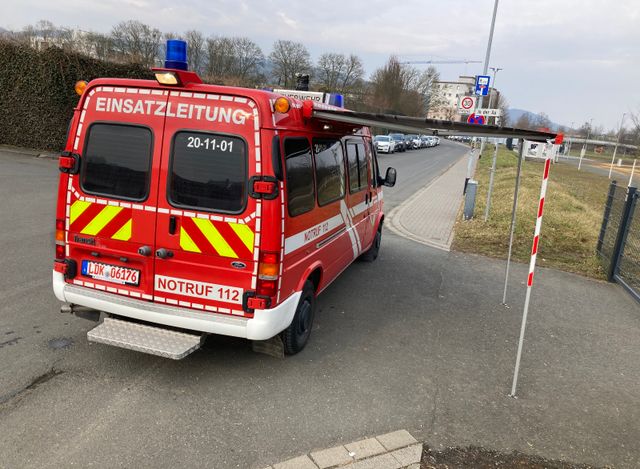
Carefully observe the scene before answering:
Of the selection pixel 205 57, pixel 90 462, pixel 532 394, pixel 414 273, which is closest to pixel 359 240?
pixel 414 273

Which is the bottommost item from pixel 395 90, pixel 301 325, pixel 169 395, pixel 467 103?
pixel 169 395

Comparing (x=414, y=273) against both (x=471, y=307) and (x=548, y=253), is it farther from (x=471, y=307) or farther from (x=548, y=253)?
(x=548, y=253)

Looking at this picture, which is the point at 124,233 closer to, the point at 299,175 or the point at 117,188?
the point at 117,188

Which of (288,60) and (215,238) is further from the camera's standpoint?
(288,60)

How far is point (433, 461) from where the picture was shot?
10.3 ft

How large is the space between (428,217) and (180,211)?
9.27 m

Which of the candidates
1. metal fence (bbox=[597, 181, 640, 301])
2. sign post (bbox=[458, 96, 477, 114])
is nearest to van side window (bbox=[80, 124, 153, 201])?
metal fence (bbox=[597, 181, 640, 301])

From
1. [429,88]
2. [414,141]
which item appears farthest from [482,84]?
[429,88]

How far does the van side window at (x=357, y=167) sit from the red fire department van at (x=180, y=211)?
1583 mm

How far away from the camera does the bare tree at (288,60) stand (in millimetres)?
53969

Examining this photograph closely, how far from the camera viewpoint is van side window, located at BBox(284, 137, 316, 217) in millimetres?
3707

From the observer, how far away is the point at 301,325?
437 centimetres

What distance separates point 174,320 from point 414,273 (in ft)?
14.6

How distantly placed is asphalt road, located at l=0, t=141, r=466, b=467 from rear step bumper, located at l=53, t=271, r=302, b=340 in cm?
49
